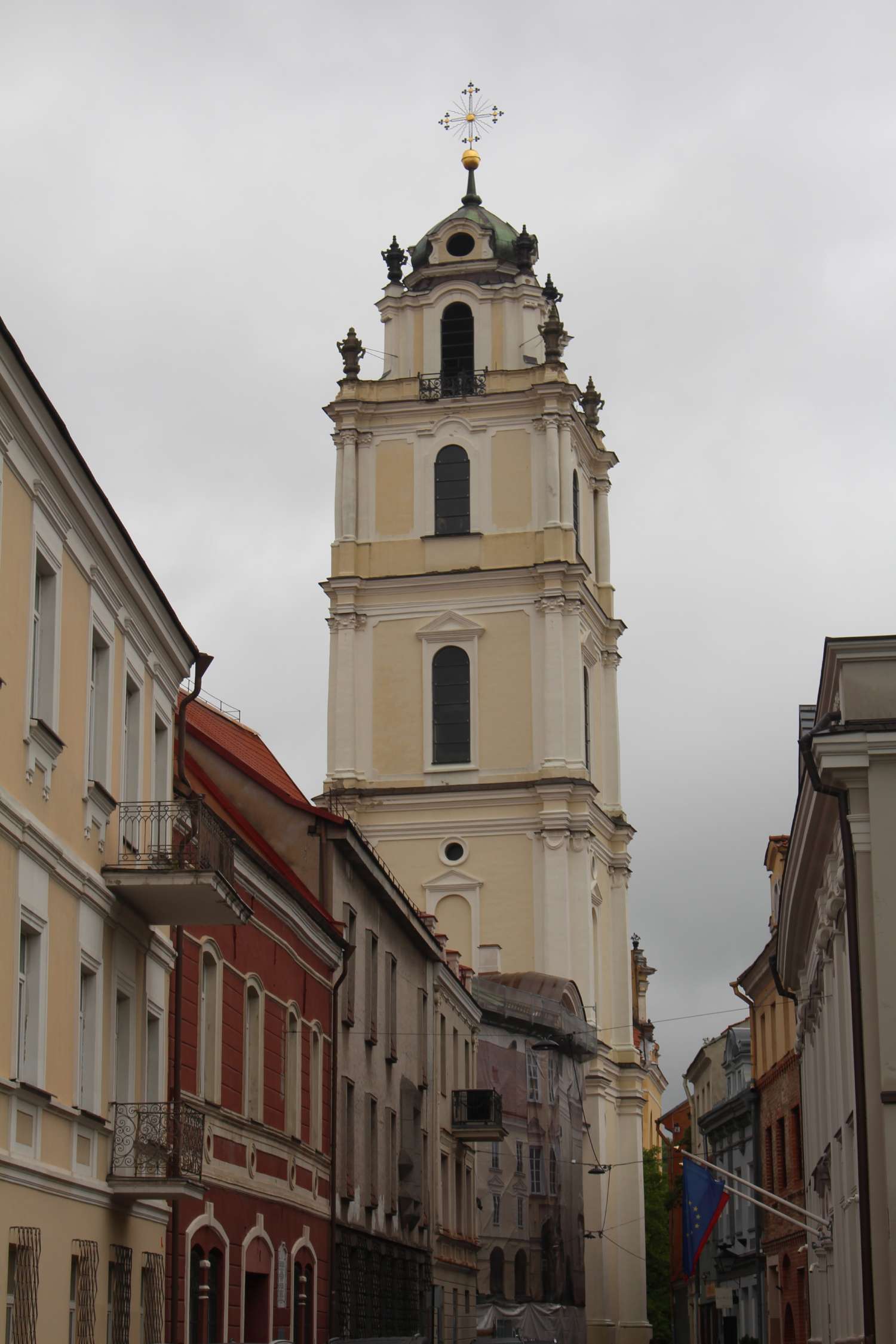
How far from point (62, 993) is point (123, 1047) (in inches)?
105

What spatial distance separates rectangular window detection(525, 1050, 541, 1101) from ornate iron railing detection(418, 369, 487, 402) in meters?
24.4

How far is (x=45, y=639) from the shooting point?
58.5ft

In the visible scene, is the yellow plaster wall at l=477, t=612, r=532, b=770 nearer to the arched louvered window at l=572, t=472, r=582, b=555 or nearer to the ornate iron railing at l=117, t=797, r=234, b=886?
the arched louvered window at l=572, t=472, r=582, b=555

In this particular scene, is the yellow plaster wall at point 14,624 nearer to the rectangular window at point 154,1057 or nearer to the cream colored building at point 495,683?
the rectangular window at point 154,1057

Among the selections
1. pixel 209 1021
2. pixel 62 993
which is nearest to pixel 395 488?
pixel 209 1021

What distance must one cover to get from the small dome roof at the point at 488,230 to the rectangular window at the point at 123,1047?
56803 mm

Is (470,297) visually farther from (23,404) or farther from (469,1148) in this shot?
(23,404)

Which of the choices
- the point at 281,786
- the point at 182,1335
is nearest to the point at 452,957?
the point at 281,786

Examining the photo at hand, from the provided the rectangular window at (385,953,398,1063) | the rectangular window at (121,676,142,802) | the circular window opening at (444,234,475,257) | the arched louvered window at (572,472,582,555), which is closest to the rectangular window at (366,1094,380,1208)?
the rectangular window at (385,953,398,1063)

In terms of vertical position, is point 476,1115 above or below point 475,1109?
below

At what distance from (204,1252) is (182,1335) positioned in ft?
5.54

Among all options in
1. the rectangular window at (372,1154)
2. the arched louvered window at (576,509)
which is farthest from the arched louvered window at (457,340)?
the rectangular window at (372,1154)

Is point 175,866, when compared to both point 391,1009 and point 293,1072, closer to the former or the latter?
point 293,1072

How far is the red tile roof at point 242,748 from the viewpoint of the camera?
32.4 metres
